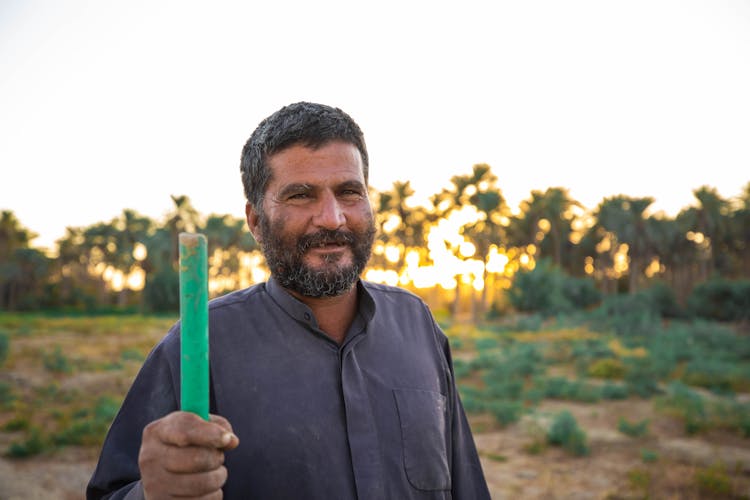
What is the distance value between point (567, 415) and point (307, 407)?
8.57m

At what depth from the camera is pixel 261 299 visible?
6.47ft

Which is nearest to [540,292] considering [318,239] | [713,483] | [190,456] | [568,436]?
[568,436]

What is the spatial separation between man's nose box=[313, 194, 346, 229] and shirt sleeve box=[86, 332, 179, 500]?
0.62 metres

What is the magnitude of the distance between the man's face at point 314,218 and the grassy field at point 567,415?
6107mm

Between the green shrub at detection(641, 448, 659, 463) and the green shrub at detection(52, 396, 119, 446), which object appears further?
the green shrub at detection(52, 396, 119, 446)

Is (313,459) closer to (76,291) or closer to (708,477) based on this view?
(708,477)

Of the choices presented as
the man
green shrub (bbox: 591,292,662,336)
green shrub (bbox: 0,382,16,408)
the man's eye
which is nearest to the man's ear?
the man

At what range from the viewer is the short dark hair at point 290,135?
1.87 metres

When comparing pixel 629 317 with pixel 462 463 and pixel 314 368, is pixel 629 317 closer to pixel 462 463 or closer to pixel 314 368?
pixel 462 463

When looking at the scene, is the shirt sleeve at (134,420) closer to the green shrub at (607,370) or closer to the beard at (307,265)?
the beard at (307,265)

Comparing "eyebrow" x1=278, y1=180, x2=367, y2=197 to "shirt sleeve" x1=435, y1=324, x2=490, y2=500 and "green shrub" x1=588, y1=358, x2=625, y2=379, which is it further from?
"green shrub" x1=588, y1=358, x2=625, y2=379

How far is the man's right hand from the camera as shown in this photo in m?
1.11

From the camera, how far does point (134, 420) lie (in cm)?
159

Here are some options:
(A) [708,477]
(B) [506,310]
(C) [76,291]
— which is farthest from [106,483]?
(C) [76,291]
